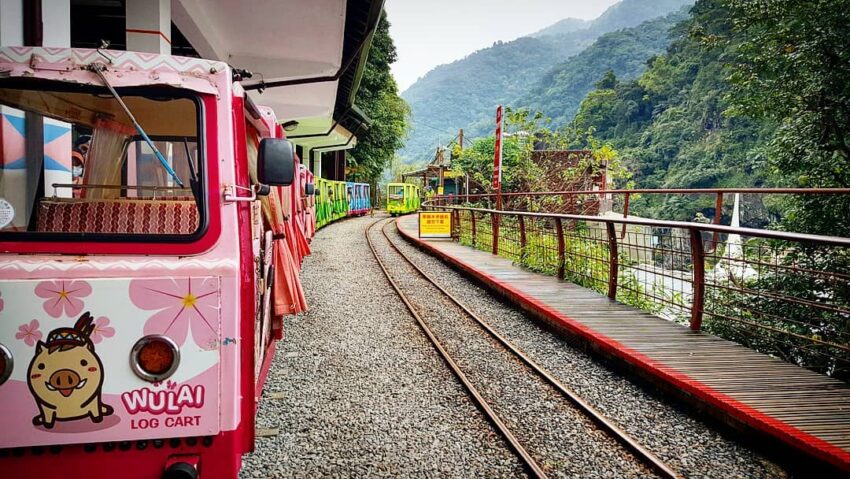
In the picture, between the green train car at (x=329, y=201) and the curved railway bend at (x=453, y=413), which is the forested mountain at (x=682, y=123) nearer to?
the green train car at (x=329, y=201)

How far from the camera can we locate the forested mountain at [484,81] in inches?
6216

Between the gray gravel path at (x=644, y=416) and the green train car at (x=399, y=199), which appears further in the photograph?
the green train car at (x=399, y=199)

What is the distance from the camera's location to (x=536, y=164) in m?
16.8

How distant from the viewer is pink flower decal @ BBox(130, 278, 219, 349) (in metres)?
1.97

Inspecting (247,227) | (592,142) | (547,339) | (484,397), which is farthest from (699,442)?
(592,142)

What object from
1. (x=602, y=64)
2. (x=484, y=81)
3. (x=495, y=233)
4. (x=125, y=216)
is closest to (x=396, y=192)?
(x=495, y=233)

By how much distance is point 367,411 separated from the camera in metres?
3.79

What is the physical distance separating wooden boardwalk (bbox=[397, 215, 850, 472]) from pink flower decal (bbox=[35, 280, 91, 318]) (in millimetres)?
3429

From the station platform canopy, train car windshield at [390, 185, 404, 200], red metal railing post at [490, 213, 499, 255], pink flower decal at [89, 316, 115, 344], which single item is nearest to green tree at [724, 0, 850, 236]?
red metal railing post at [490, 213, 499, 255]

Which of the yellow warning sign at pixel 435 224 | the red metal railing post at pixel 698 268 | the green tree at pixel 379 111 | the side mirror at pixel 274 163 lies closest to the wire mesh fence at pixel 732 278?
the red metal railing post at pixel 698 268

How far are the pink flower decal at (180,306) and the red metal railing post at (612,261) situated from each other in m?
5.03

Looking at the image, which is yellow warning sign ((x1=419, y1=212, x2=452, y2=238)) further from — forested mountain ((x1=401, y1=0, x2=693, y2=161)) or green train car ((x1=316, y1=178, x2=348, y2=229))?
forested mountain ((x1=401, y1=0, x2=693, y2=161))

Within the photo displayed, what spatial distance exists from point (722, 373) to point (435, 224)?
37.6 feet

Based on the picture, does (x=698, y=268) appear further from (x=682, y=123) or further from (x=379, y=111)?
(x=682, y=123)
